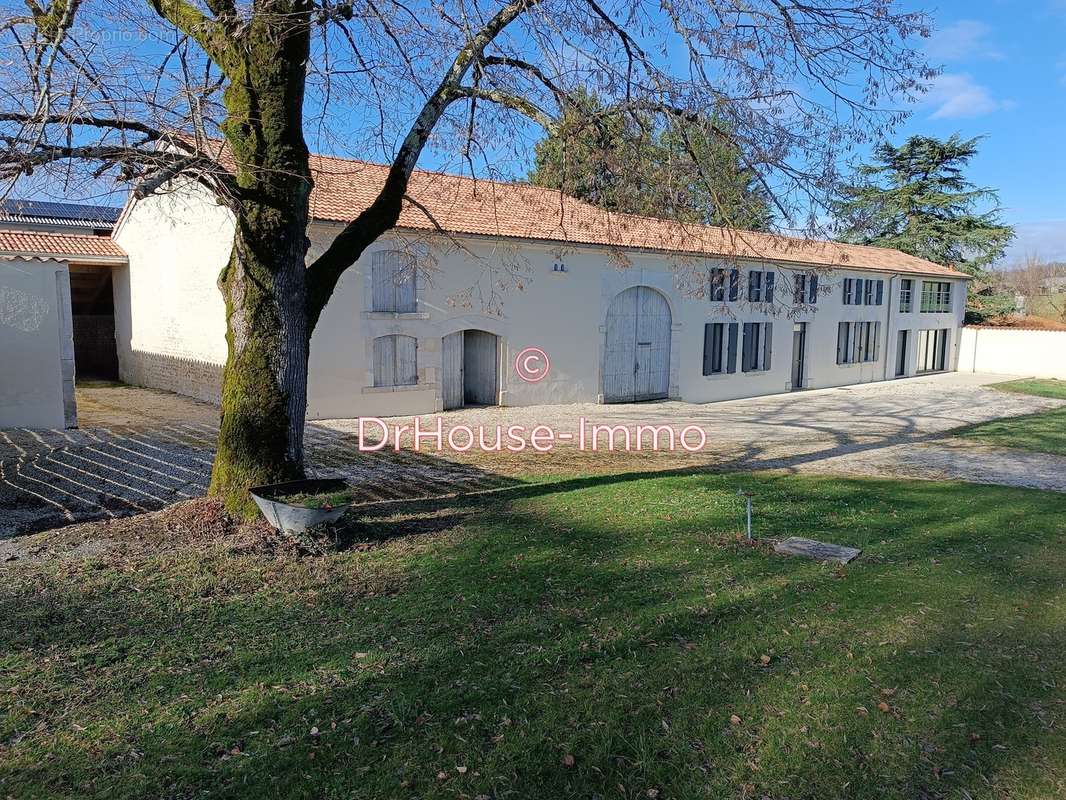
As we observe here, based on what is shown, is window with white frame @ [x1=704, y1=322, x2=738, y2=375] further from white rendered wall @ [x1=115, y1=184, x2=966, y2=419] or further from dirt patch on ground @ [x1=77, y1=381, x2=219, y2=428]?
dirt patch on ground @ [x1=77, y1=381, x2=219, y2=428]

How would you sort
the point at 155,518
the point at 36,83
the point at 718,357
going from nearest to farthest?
the point at 36,83 → the point at 155,518 → the point at 718,357

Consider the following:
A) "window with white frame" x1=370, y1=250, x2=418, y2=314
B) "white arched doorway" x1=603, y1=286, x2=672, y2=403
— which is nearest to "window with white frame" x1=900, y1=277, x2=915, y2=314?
"white arched doorway" x1=603, y1=286, x2=672, y2=403

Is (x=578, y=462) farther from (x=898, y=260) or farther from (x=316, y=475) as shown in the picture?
(x=898, y=260)

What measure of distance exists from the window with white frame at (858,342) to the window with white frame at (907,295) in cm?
220

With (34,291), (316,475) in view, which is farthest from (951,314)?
(34,291)

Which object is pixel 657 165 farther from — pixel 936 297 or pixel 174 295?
pixel 936 297

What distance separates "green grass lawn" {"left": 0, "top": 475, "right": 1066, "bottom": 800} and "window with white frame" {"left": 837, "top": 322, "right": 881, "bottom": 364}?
20930mm

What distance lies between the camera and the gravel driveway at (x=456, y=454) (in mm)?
7938

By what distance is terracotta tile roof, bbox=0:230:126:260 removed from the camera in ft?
55.3

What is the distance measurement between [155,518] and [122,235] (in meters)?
15.9

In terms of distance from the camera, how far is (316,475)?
9062mm

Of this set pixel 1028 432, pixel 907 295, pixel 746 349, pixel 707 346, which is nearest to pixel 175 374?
pixel 707 346

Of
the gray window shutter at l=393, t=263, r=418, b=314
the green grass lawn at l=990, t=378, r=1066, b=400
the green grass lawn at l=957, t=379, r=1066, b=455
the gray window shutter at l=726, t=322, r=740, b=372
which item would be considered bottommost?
the green grass lawn at l=957, t=379, r=1066, b=455

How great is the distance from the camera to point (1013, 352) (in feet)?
102
